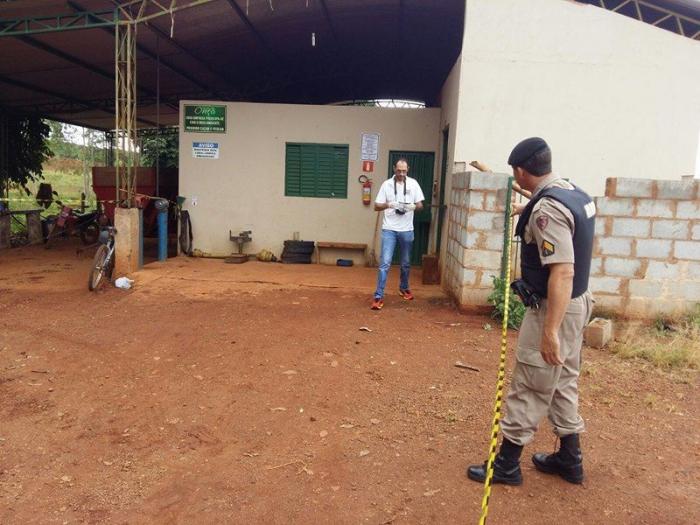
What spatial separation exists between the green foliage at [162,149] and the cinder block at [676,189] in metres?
17.1

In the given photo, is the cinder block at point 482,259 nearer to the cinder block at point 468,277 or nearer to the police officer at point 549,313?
the cinder block at point 468,277

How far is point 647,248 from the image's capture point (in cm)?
606

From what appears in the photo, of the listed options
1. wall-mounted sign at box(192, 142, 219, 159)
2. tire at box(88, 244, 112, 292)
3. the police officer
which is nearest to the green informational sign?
wall-mounted sign at box(192, 142, 219, 159)

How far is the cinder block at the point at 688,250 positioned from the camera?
5996 millimetres

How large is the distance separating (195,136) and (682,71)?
765 cm

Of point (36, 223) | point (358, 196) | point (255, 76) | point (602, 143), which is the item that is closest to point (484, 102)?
point (602, 143)

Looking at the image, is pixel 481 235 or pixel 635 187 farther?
pixel 481 235

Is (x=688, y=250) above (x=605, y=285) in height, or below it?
above

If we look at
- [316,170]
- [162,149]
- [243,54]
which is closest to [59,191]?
[162,149]

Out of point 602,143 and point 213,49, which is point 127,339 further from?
point 213,49

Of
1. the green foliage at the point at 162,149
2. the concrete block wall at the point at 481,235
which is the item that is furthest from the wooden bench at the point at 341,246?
the green foliage at the point at 162,149

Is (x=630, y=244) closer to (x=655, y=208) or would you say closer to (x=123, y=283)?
(x=655, y=208)

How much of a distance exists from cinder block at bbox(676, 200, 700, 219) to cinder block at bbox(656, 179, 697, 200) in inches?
2.5

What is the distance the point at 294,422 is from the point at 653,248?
443 centimetres
